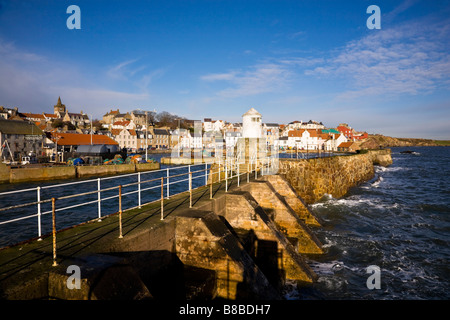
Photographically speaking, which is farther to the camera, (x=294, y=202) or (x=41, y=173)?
(x=41, y=173)

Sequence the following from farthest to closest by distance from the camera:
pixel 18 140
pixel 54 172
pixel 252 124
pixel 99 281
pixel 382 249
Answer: pixel 18 140, pixel 54 172, pixel 252 124, pixel 382 249, pixel 99 281

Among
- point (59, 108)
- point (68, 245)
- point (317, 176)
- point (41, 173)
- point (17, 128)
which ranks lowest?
point (41, 173)

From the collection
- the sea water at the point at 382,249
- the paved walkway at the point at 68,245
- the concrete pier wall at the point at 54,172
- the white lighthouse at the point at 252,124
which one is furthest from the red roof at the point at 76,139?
the paved walkway at the point at 68,245

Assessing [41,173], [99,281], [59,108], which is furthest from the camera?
[59,108]

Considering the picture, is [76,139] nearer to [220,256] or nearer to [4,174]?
[4,174]


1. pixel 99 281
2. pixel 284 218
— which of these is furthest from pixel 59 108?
pixel 99 281

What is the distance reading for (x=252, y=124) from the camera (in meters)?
19.8

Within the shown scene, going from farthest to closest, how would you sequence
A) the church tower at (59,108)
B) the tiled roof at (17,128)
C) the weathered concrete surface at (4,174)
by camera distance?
the church tower at (59,108) → the tiled roof at (17,128) → the weathered concrete surface at (4,174)

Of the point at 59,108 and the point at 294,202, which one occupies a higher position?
the point at 59,108

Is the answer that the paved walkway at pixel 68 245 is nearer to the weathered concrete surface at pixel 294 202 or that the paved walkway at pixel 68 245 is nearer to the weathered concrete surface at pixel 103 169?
the weathered concrete surface at pixel 294 202

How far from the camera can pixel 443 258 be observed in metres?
10.8

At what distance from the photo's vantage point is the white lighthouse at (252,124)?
64.6 feet
